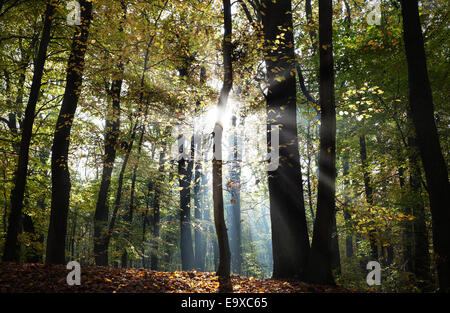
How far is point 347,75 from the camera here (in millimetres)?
10219

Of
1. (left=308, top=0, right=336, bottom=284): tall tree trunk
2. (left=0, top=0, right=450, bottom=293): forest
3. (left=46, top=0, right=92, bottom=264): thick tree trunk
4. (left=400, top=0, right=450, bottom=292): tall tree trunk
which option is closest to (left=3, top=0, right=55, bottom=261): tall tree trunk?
(left=0, top=0, right=450, bottom=293): forest

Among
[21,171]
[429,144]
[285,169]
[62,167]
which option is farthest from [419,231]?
[21,171]

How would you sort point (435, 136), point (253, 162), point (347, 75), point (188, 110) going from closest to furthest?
1. point (435, 136)
2. point (253, 162)
3. point (188, 110)
4. point (347, 75)

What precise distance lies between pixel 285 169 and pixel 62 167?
5.62 m

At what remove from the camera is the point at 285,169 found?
673 cm

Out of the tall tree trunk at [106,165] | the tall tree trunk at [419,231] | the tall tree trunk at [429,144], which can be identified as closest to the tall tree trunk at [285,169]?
the tall tree trunk at [429,144]

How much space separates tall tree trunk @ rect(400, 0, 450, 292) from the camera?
4.49 meters

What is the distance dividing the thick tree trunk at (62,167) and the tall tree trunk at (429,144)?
7591mm

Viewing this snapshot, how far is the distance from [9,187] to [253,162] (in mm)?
9606

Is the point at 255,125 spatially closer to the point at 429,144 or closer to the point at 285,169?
the point at 285,169

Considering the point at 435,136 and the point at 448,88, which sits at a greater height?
the point at 448,88
